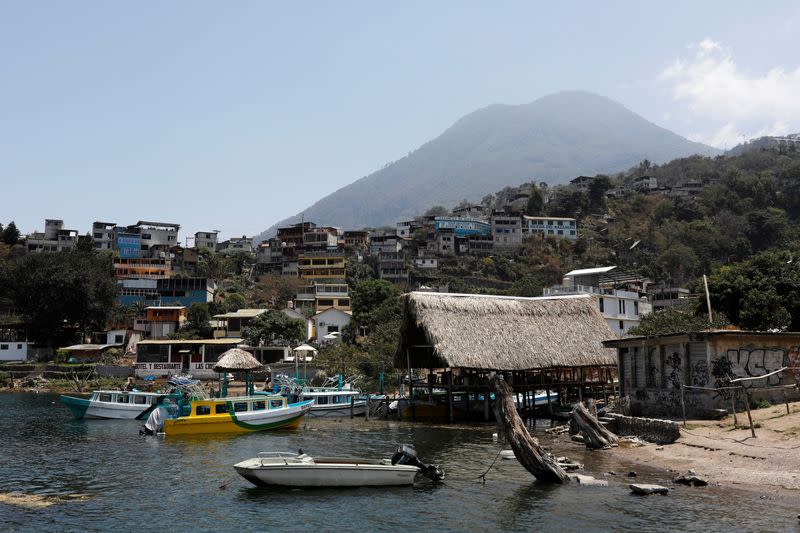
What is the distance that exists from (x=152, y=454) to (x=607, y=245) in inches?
3832

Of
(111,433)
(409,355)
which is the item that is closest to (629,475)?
(409,355)

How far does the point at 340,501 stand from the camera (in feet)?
64.2

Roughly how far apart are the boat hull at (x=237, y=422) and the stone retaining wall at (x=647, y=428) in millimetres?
16169

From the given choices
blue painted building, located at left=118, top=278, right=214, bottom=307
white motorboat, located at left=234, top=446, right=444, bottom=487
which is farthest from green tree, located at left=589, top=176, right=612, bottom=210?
white motorboat, located at left=234, top=446, right=444, bottom=487

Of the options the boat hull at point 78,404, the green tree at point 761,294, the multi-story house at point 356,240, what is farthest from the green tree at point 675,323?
the multi-story house at point 356,240

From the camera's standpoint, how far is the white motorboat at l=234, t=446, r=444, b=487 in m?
20.7

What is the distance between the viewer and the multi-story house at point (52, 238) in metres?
107

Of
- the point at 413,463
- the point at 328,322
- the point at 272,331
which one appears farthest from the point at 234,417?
the point at 328,322

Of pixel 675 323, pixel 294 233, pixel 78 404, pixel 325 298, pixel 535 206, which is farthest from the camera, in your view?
pixel 535 206

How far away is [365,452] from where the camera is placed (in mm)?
27781

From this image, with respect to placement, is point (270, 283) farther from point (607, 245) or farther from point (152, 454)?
point (152, 454)

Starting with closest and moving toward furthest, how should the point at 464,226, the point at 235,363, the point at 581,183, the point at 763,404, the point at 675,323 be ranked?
the point at 763,404 < the point at 235,363 < the point at 675,323 < the point at 464,226 < the point at 581,183

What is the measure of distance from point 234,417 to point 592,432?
1809 cm

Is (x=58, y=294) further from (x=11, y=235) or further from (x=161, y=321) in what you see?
(x=11, y=235)
